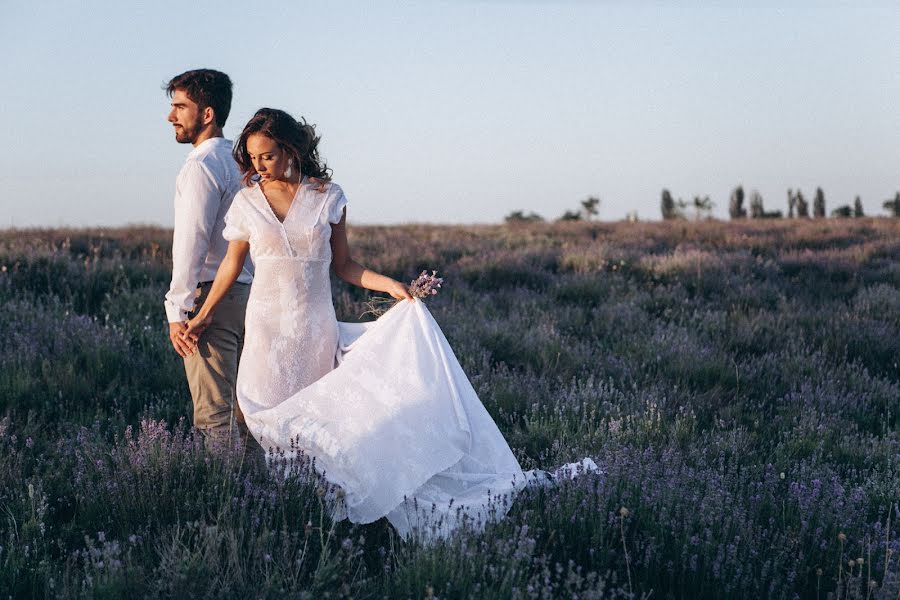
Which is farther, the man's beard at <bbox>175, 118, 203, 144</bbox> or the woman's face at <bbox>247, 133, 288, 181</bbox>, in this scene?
the man's beard at <bbox>175, 118, 203, 144</bbox>

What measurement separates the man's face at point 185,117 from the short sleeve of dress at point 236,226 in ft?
1.64

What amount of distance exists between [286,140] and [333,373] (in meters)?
1.02

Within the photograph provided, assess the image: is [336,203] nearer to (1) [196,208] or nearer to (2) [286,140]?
(2) [286,140]

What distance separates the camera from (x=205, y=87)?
143 inches

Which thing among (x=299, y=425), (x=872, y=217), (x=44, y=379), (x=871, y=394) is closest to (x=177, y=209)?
(x=299, y=425)

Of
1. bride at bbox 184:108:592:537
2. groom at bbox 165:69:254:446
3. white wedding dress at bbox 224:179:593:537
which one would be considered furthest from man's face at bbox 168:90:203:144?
white wedding dress at bbox 224:179:593:537

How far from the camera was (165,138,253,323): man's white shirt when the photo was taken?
356 cm

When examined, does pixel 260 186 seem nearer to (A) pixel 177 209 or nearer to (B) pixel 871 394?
(A) pixel 177 209

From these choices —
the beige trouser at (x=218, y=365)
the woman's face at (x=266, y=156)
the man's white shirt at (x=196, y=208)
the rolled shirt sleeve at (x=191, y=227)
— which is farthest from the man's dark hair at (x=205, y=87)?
the beige trouser at (x=218, y=365)

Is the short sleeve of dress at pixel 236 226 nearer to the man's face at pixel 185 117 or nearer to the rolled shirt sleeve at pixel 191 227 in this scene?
the rolled shirt sleeve at pixel 191 227

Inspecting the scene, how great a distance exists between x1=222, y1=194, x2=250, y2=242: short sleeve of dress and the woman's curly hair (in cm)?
14

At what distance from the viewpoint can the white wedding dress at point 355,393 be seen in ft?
10.7

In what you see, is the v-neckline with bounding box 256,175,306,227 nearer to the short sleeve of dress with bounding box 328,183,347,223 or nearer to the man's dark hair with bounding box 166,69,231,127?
the short sleeve of dress with bounding box 328,183,347,223

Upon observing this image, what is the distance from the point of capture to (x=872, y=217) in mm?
21375
